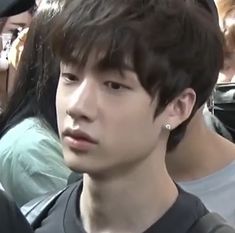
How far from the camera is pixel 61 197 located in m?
1.35

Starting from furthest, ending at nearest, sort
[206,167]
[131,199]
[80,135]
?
1. [206,167]
2. [131,199]
3. [80,135]

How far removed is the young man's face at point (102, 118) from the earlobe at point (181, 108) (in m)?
0.05

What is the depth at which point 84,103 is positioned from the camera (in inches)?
44.7

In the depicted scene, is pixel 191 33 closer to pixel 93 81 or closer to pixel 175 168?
pixel 93 81

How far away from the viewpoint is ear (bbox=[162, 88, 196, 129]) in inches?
48.8

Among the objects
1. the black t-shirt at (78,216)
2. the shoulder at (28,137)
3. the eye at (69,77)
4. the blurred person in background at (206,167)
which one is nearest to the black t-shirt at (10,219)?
the black t-shirt at (78,216)

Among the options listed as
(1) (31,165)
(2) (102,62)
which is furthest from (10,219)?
(1) (31,165)

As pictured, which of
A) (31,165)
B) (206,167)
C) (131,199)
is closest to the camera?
(131,199)

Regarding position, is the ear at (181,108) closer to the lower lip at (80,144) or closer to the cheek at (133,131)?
the cheek at (133,131)

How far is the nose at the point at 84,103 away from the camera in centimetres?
113

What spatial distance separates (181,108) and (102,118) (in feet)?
0.56

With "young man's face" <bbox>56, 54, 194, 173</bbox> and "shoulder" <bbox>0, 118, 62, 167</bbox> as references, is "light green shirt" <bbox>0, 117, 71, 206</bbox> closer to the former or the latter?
"shoulder" <bbox>0, 118, 62, 167</bbox>

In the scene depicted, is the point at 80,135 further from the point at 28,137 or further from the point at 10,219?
the point at 28,137

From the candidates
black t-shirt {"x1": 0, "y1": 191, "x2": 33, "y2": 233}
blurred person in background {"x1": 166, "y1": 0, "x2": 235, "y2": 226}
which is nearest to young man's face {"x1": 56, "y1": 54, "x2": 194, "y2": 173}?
black t-shirt {"x1": 0, "y1": 191, "x2": 33, "y2": 233}
